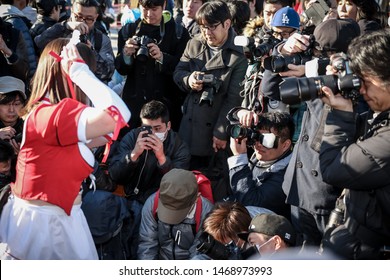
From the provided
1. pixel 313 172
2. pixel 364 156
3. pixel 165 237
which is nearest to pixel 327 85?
pixel 364 156

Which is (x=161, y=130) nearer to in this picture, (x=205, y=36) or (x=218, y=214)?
(x=205, y=36)

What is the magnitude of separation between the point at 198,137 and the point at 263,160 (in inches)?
33.9

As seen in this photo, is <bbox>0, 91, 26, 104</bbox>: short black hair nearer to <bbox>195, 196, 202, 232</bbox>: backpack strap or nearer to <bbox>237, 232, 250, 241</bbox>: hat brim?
<bbox>195, 196, 202, 232</bbox>: backpack strap

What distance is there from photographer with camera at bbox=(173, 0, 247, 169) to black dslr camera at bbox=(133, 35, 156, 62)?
0.87ft

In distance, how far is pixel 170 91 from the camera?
5.06 metres

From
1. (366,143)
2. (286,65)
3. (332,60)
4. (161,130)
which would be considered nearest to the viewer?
(366,143)

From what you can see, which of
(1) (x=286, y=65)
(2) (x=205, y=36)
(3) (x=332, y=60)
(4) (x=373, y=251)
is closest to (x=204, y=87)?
(2) (x=205, y=36)

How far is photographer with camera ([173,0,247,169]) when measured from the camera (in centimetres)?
434

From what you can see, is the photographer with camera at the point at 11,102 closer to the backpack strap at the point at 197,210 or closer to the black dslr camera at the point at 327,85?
the backpack strap at the point at 197,210

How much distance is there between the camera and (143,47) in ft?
14.9

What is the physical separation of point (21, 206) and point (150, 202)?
123 cm

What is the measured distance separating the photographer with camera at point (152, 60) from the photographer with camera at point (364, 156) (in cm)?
238

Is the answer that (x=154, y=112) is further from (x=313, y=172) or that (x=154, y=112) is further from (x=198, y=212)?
(x=313, y=172)

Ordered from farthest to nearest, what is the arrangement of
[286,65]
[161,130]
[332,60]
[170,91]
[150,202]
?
[170,91]
[161,130]
[150,202]
[286,65]
[332,60]
